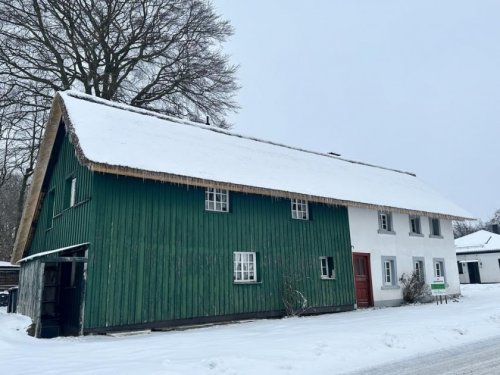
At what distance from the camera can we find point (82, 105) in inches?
555

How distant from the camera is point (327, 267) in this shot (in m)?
16.8

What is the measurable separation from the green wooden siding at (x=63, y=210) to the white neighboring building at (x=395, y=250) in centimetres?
1061

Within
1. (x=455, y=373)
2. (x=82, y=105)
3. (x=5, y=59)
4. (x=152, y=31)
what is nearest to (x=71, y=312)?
(x=82, y=105)

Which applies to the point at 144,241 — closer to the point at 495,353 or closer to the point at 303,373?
the point at 303,373

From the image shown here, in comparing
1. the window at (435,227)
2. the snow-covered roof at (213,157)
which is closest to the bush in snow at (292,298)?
the snow-covered roof at (213,157)

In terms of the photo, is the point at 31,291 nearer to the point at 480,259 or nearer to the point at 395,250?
the point at 395,250

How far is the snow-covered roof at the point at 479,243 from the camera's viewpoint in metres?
35.6

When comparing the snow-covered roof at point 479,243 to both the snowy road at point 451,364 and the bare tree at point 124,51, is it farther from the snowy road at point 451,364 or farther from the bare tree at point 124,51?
the snowy road at point 451,364

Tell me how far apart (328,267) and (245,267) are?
159 inches

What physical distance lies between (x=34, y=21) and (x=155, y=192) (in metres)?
13.2

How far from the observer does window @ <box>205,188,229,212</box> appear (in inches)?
550

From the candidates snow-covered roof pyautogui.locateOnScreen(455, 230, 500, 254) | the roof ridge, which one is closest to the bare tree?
the roof ridge

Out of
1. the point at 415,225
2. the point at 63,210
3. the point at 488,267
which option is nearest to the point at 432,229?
the point at 415,225

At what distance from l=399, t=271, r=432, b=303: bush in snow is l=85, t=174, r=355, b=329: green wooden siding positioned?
4.20 m
